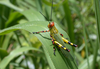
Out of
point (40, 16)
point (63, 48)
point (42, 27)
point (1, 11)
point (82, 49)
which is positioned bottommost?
point (82, 49)

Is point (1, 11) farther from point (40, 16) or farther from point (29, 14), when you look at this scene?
point (40, 16)

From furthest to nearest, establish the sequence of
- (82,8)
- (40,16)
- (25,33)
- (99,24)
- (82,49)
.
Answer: (82,8), (82,49), (25,33), (40,16), (99,24)

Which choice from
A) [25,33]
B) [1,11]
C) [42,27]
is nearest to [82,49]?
[25,33]

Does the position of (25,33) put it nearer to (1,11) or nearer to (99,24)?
(1,11)

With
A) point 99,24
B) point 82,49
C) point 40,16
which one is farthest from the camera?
point 82,49

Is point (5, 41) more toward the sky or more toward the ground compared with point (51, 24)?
more toward the ground

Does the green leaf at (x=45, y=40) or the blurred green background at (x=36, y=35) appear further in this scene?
the blurred green background at (x=36, y=35)

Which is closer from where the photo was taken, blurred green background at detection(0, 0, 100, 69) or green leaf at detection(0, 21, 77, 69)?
green leaf at detection(0, 21, 77, 69)

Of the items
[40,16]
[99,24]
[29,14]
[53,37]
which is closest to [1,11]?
[29,14]

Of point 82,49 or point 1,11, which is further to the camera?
point 82,49
